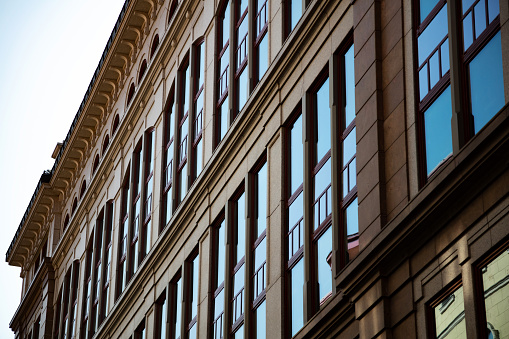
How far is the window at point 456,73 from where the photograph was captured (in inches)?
775

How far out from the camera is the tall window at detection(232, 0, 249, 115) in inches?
1325

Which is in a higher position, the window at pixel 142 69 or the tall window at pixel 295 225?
the window at pixel 142 69

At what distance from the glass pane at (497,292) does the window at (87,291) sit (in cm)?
3005

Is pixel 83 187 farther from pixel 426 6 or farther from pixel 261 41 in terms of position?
pixel 426 6

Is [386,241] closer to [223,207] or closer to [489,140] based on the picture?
[489,140]

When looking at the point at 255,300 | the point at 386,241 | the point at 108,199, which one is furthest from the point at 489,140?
the point at 108,199

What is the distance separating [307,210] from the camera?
86.6 ft

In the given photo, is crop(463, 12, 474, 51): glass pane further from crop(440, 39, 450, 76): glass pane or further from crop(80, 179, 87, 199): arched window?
crop(80, 179, 87, 199): arched window

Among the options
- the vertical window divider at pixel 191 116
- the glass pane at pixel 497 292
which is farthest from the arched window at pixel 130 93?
the glass pane at pixel 497 292

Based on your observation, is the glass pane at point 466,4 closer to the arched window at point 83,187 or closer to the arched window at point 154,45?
the arched window at point 154,45

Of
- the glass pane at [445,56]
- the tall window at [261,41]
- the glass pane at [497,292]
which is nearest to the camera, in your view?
the glass pane at [497,292]

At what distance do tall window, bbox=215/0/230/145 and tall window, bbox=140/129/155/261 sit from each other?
6.60m

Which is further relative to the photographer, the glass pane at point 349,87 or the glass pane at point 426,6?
the glass pane at point 349,87

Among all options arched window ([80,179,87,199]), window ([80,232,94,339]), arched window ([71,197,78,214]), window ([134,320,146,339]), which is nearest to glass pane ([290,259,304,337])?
window ([134,320,146,339])
